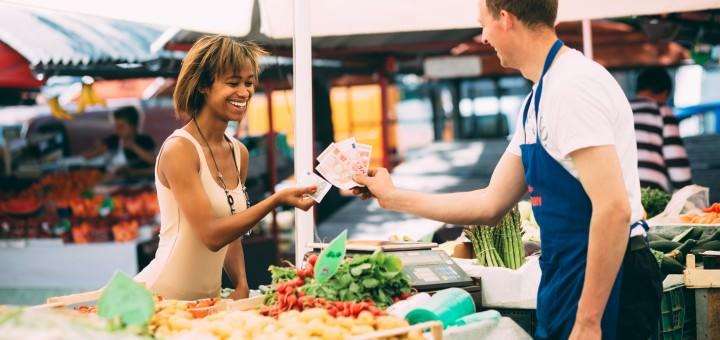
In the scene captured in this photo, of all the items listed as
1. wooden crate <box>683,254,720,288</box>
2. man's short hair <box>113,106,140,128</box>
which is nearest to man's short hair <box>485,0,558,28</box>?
wooden crate <box>683,254,720,288</box>

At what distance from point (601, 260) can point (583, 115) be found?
0.41 meters

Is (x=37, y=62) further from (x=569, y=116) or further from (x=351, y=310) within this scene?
(x=569, y=116)

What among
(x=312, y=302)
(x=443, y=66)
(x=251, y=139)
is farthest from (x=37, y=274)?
(x=312, y=302)

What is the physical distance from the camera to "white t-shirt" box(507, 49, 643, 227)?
2598mm

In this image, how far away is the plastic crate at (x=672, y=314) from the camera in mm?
4145

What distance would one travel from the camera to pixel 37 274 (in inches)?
392

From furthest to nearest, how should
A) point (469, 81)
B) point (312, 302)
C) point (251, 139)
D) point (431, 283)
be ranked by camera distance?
1. point (469, 81)
2. point (251, 139)
3. point (431, 283)
4. point (312, 302)

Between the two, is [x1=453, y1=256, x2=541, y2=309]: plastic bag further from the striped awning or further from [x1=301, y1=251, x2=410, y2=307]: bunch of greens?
the striped awning

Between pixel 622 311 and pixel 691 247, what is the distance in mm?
2311

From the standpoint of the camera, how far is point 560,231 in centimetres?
281

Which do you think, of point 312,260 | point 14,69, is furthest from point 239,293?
point 14,69

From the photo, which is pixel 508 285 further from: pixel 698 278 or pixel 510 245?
pixel 698 278

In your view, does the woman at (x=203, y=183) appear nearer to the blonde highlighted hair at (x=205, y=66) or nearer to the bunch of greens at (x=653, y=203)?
the blonde highlighted hair at (x=205, y=66)

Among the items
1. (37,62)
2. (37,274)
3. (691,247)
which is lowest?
(37,274)
